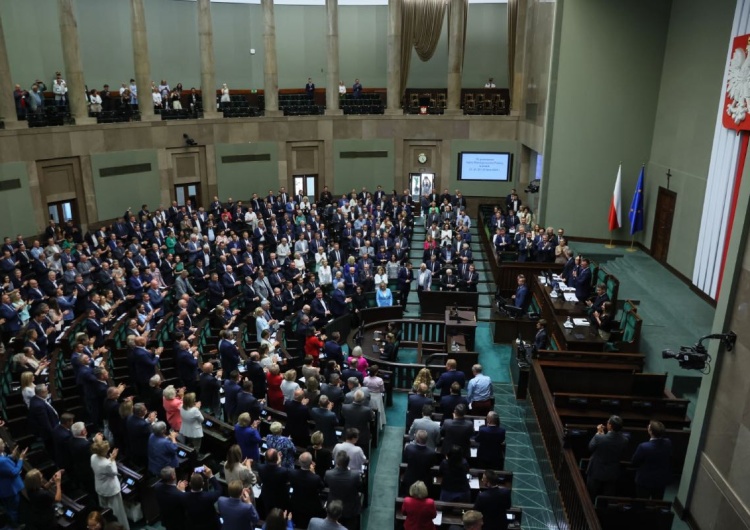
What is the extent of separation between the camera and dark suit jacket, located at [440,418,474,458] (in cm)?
711

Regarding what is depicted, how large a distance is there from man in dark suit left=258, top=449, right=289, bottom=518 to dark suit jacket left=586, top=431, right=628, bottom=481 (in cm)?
352

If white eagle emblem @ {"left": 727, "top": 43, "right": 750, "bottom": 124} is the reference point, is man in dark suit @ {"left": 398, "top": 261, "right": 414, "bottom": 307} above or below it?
below

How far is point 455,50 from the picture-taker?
2367 cm

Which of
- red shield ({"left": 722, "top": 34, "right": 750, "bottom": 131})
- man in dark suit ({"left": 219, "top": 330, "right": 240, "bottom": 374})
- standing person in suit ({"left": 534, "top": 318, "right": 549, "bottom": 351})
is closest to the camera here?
man in dark suit ({"left": 219, "top": 330, "right": 240, "bottom": 374})

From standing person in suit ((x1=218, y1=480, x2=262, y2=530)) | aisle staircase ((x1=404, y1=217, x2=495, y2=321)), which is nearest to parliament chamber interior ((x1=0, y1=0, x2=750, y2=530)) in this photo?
standing person in suit ((x1=218, y1=480, x2=262, y2=530))

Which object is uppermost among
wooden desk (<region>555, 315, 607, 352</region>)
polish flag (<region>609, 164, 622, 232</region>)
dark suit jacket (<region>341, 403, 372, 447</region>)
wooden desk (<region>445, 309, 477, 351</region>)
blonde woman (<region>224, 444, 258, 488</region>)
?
polish flag (<region>609, 164, 622, 232</region>)

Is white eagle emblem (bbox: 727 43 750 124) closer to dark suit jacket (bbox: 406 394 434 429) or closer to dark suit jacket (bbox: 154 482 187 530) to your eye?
dark suit jacket (bbox: 406 394 434 429)

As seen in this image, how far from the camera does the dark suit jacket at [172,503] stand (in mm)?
5809

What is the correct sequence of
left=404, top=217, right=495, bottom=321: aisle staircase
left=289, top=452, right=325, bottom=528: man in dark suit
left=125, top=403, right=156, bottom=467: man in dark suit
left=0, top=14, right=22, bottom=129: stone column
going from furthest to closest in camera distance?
left=0, top=14, right=22, bottom=129: stone column
left=404, top=217, right=495, bottom=321: aisle staircase
left=125, top=403, right=156, bottom=467: man in dark suit
left=289, top=452, right=325, bottom=528: man in dark suit

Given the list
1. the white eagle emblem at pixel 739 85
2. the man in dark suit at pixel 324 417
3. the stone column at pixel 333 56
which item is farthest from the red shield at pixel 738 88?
the stone column at pixel 333 56

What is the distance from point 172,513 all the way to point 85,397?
3327mm

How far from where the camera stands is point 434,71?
90.3ft

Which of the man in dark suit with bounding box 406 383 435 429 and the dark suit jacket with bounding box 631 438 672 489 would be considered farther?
the man in dark suit with bounding box 406 383 435 429

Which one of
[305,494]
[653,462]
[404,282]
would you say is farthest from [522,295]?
[305,494]
